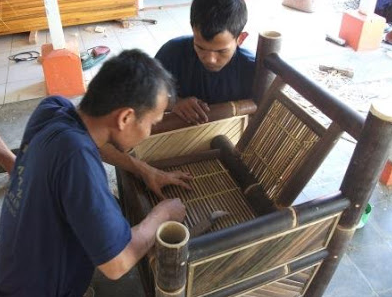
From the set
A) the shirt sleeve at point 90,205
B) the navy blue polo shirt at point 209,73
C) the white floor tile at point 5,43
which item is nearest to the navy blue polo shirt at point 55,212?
the shirt sleeve at point 90,205

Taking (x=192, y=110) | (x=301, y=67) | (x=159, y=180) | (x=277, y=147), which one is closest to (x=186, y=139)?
(x=192, y=110)

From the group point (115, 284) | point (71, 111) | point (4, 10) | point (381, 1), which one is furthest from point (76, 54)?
point (381, 1)

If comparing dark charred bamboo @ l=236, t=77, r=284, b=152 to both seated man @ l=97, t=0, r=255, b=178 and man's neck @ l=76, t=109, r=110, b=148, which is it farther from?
man's neck @ l=76, t=109, r=110, b=148

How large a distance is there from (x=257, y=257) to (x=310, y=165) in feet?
1.32

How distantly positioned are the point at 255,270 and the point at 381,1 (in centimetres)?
498

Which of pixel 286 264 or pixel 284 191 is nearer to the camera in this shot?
pixel 286 264

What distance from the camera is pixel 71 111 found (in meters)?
1.06

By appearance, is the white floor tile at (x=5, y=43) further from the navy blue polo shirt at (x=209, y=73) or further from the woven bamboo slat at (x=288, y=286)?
the woven bamboo slat at (x=288, y=286)

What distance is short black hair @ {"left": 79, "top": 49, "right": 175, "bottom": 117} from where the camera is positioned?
98cm

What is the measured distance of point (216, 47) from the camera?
154cm

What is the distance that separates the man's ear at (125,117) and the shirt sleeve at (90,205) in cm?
11

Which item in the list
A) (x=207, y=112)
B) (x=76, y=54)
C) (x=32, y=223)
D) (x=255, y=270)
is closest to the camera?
(x=32, y=223)

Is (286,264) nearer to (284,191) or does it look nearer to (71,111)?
(284,191)

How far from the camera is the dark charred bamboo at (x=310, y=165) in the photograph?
4.25 feet
